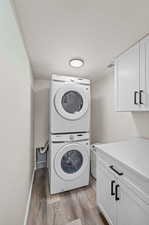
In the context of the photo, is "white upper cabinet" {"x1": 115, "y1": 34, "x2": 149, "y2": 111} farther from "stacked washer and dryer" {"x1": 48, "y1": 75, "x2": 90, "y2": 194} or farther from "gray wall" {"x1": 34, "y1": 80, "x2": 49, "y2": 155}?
"gray wall" {"x1": 34, "y1": 80, "x2": 49, "y2": 155}

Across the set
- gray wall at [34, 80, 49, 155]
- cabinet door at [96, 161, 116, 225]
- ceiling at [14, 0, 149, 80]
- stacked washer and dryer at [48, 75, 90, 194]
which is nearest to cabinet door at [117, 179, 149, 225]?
cabinet door at [96, 161, 116, 225]

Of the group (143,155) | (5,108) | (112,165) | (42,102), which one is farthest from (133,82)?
(42,102)

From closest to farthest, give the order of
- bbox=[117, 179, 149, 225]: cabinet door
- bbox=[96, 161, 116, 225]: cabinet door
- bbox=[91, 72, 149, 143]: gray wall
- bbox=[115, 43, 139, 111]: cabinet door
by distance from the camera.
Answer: bbox=[117, 179, 149, 225]: cabinet door, bbox=[96, 161, 116, 225]: cabinet door, bbox=[115, 43, 139, 111]: cabinet door, bbox=[91, 72, 149, 143]: gray wall

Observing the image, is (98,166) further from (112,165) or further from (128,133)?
(128,133)

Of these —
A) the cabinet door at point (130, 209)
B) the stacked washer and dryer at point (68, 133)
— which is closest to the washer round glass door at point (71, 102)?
the stacked washer and dryer at point (68, 133)

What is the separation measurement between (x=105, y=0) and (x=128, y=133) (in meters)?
1.70

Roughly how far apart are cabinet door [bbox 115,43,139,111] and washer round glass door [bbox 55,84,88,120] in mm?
562

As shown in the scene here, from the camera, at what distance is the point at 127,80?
1.41 meters

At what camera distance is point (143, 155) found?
1086mm

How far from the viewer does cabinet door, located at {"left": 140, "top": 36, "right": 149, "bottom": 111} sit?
115cm

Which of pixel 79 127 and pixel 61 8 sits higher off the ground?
pixel 61 8

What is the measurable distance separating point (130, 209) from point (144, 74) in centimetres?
127

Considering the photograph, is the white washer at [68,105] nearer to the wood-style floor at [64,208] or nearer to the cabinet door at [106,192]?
the cabinet door at [106,192]

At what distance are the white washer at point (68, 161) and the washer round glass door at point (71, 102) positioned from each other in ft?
1.18
